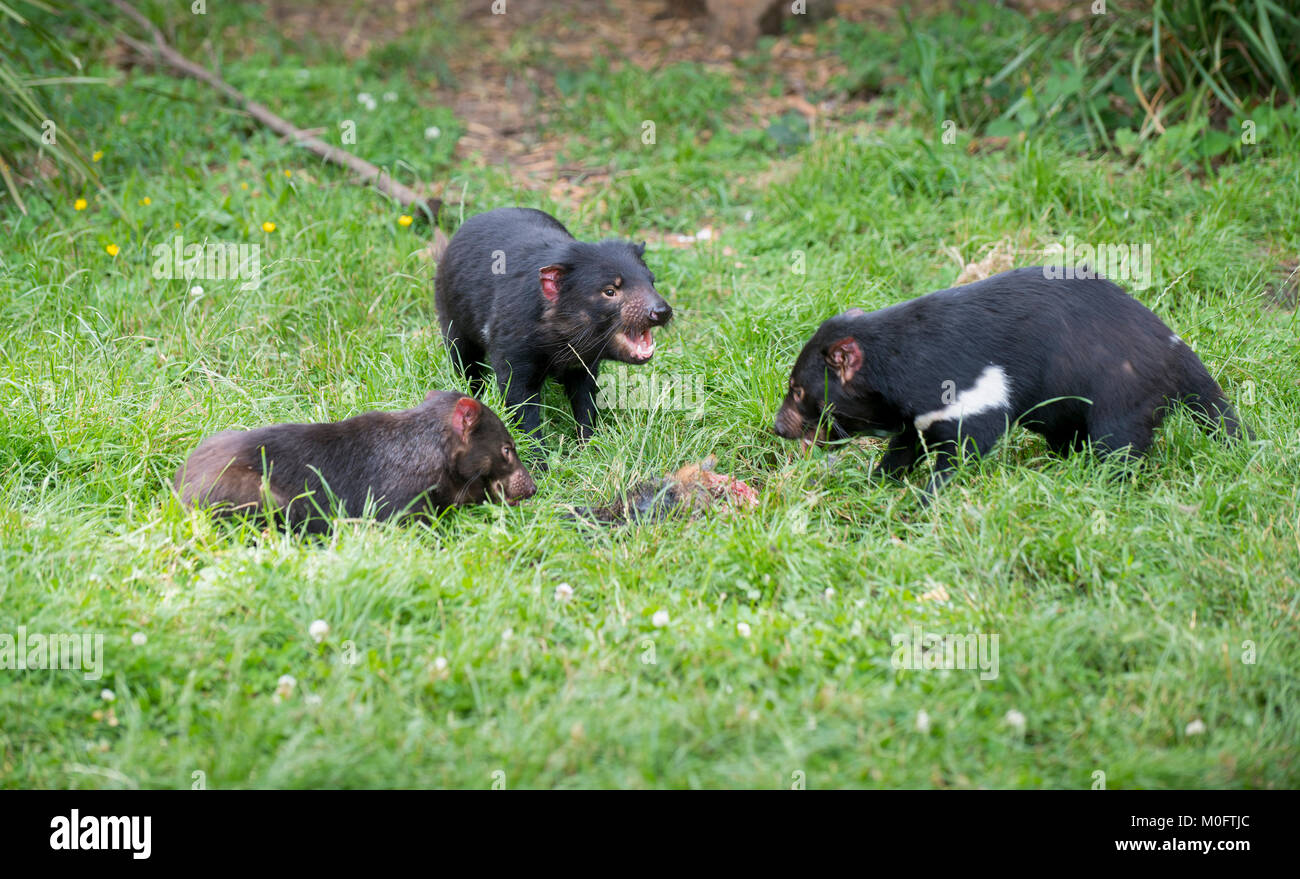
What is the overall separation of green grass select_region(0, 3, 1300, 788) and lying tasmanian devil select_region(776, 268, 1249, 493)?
0.17 meters

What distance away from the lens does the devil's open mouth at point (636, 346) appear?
4684 millimetres

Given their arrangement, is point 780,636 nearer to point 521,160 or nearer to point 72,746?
point 72,746

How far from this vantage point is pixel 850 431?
4410 mm

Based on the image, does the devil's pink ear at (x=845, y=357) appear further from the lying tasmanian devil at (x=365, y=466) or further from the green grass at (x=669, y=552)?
the lying tasmanian devil at (x=365, y=466)

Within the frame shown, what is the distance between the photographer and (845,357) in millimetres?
4242

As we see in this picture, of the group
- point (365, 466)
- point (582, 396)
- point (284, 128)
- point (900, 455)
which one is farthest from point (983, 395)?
point (284, 128)

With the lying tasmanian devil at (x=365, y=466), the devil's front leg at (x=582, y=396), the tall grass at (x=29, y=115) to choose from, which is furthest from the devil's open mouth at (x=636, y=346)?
the tall grass at (x=29, y=115)

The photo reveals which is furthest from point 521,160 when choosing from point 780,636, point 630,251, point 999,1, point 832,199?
point 780,636

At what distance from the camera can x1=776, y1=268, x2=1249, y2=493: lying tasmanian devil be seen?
4117 millimetres

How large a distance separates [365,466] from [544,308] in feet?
3.39

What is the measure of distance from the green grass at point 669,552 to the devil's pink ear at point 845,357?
1.14ft

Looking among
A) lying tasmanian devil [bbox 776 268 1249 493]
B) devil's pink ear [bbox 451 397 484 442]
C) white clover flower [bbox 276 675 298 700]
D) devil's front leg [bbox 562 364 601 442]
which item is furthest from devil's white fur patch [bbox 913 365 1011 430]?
white clover flower [bbox 276 675 298 700]

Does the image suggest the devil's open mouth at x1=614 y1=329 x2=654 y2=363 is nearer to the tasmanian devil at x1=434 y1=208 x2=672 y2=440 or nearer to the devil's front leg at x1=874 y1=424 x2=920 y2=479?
the tasmanian devil at x1=434 y1=208 x2=672 y2=440
